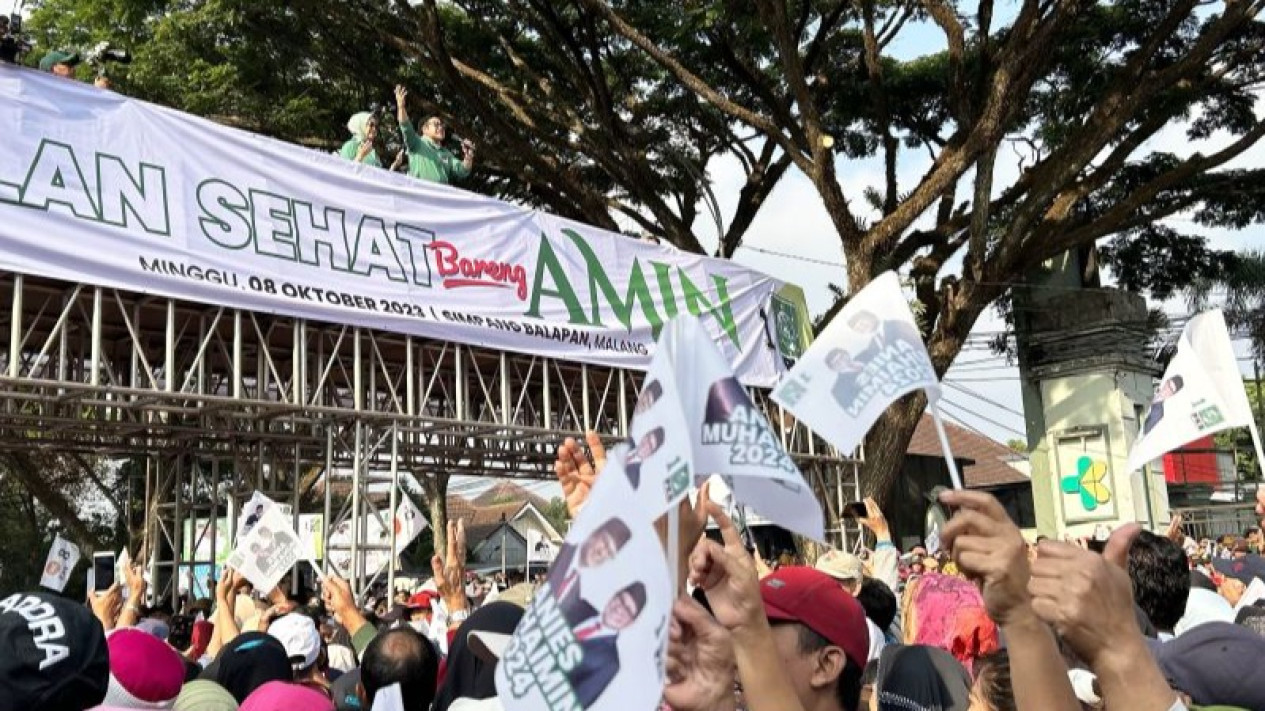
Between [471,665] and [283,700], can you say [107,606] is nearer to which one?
[283,700]

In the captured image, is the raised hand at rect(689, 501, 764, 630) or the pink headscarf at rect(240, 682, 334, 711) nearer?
the raised hand at rect(689, 501, 764, 630)

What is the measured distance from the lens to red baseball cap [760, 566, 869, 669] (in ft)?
8.62

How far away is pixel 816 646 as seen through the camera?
2623 millimetres

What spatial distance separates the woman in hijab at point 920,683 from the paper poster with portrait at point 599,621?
6.06 feet

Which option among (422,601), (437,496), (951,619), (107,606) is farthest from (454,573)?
(437,496)

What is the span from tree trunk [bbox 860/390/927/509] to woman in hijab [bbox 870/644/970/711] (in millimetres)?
12771

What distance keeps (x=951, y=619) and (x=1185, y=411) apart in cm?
155

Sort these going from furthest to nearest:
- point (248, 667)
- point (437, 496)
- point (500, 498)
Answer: point (500, 498)
point (437, 496)
point (248, 667)

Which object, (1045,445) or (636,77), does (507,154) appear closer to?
(636,77)

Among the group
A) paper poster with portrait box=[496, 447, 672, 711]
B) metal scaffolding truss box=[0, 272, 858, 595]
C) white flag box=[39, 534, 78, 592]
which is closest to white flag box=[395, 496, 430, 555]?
metal scaffolding truss box=[0, 272, 858, 595]

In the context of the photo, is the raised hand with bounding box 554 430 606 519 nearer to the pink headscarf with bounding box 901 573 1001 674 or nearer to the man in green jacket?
the pink headscarf with bounding box 901 573 1001 674

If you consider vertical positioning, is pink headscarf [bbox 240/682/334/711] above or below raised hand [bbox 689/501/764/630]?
below

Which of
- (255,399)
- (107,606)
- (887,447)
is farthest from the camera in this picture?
(887,447)

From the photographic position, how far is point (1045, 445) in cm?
2078
